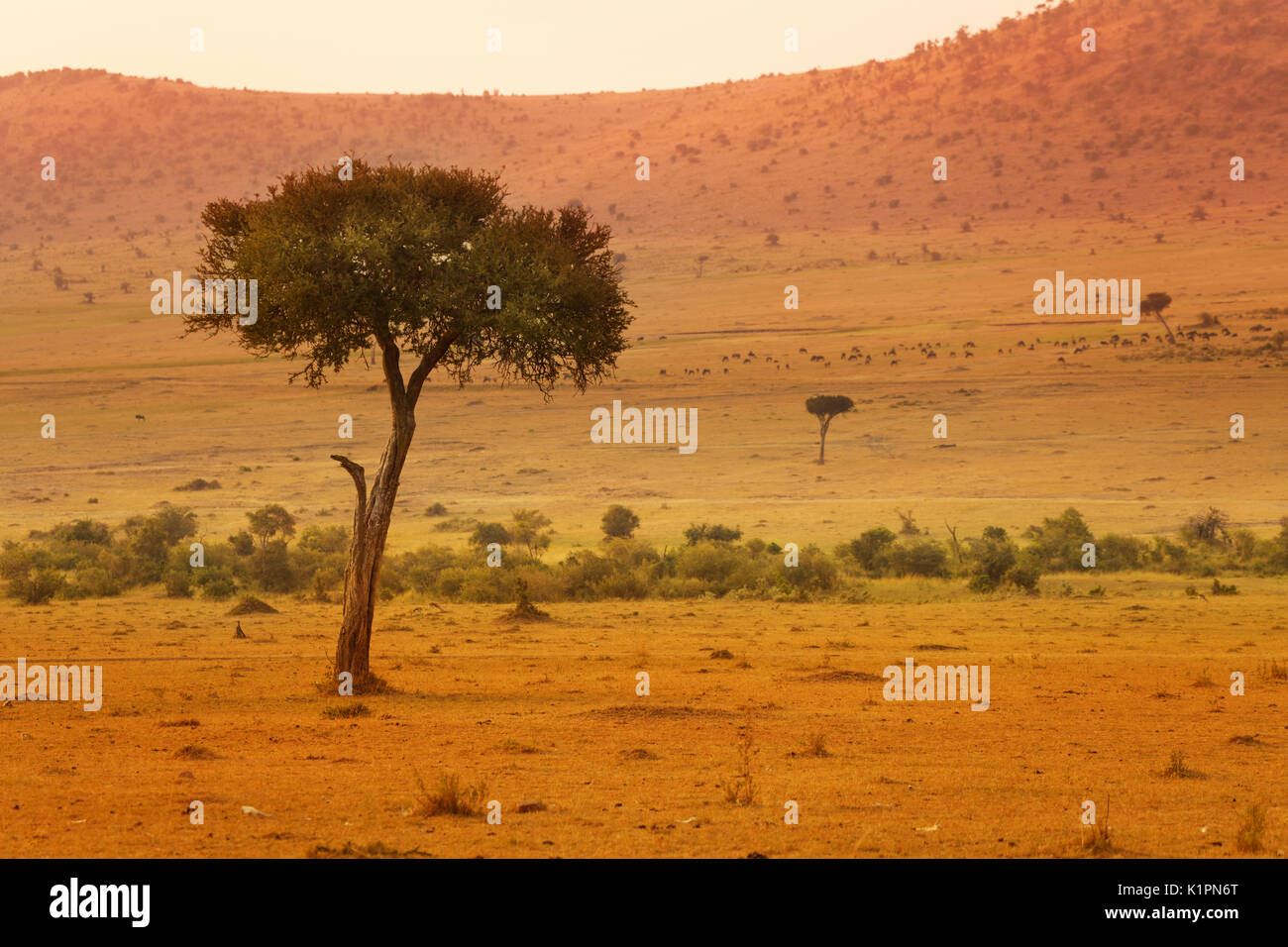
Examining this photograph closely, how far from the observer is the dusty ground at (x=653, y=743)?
29.0 ft

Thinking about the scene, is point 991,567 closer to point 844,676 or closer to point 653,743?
point 844,676

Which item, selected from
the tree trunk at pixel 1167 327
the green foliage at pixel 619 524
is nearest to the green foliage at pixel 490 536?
the green foliage at pixel 619 524

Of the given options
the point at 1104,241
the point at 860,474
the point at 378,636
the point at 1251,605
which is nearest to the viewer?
the point at 378,636

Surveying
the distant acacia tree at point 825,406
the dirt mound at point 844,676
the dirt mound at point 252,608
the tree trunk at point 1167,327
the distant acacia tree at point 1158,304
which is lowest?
the dirt mound at point 252,608

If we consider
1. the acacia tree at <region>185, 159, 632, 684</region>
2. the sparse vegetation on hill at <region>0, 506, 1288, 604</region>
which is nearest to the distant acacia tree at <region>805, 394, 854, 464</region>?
the sparse vegetation on hill at <region>0, 506, 1288, 604</region>

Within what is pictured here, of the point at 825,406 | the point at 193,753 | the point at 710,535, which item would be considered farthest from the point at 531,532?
the point at 193,753

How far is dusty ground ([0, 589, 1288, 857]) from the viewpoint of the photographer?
8836mm

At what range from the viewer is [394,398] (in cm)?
1571

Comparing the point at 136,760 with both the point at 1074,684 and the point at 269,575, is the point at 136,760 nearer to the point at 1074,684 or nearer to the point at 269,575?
the point at 1074,684

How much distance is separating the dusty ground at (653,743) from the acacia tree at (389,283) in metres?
2.67

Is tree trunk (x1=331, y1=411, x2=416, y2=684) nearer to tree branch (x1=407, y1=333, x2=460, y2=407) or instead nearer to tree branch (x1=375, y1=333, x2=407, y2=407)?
tree branch (x1=375, y1=333, x2=407, y2=407)

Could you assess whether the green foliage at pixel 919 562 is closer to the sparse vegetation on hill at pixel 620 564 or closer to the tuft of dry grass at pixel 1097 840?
the sparse vegetation on hill at pixel 620 564
